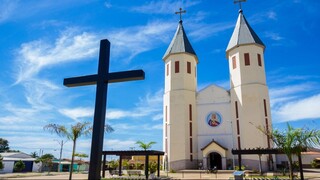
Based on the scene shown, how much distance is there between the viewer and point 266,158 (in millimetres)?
35344

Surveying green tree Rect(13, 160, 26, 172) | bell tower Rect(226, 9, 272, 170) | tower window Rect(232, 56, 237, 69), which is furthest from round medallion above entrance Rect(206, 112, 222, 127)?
green tree Rect(13, 160, 26, 172)

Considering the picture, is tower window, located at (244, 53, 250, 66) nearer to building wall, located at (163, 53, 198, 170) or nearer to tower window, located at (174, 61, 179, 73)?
building wall, located at (163, 53, 198, 170)

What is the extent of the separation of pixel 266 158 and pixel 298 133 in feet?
74.9

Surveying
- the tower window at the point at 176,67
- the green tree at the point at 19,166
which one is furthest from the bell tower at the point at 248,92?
the green tree at the point at 19,166

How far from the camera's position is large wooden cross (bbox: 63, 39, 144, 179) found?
799 centimetres

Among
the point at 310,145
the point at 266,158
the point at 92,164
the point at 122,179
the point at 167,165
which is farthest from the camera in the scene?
the point at 167,165

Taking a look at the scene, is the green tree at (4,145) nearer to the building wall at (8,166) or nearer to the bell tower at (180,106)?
the building wall at (8,166)

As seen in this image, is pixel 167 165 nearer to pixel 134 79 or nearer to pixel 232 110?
pixel 232 110

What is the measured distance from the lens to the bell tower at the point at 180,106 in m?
38.6

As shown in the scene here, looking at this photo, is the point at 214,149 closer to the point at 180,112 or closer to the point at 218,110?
the point at 218,110

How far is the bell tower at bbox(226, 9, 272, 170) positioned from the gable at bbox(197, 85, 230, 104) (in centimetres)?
136

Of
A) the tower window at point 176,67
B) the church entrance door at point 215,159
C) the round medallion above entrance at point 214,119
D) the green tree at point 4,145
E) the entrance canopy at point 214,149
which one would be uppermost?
the tower window at point 176,67

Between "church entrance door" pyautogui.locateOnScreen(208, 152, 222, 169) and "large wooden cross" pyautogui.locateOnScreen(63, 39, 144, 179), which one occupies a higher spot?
"large wooden cross" pyautogui.locateOnScreen(63, 39, 144, 179)

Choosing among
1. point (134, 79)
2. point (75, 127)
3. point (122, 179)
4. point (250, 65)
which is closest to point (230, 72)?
point (250, 65)
